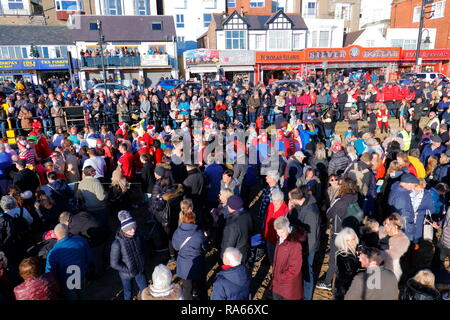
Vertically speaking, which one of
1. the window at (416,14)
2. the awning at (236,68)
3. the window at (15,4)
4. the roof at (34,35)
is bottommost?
the awning at (236,68)

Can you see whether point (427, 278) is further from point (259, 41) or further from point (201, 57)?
point (259, 41)

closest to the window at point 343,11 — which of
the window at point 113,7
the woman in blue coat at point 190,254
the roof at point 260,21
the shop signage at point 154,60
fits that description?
the roof at point 260,21

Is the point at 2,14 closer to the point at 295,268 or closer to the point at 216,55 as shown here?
the point at 216,55

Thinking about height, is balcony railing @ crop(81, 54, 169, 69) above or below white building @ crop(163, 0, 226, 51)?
below

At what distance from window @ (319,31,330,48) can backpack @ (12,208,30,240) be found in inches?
1458

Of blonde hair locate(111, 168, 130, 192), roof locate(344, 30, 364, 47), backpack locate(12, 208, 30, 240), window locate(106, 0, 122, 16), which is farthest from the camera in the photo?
window locate(106, 0, 122, 16)

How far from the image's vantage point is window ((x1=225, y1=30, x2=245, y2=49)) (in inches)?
1326

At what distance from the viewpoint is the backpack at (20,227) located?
184 inches

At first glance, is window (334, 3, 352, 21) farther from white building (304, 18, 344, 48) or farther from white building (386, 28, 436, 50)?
white building (386, 28, 436, 50)

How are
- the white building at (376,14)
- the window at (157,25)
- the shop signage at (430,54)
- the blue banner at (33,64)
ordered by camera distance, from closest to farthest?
the blue banner at (33,64)
the shop signage at (430,54)
the window at (157,25)
the white building at (376,14)

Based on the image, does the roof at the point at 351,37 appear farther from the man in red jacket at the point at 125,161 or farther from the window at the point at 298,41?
the man in red jacket at the point at 125,161

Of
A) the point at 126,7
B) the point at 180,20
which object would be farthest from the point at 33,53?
the point at 180,20

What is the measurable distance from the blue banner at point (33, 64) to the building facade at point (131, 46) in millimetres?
2865

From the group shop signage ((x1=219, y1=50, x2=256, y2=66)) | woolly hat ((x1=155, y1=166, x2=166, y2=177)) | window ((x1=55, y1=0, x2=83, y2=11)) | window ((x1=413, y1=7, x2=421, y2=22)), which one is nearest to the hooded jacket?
woolly hat ((x1=155, y1=166, x2=166, y2=177))
